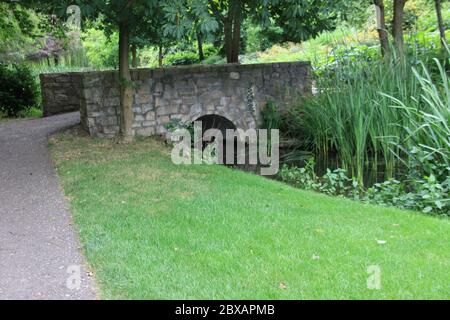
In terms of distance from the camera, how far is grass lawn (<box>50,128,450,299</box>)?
364cm

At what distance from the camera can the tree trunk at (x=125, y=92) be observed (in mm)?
8992

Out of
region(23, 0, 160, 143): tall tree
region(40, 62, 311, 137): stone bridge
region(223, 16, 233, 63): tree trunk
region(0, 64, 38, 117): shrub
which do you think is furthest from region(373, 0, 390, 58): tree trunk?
region(0, 64, 38, 117): shrub

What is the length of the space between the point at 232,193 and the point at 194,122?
16.0ft

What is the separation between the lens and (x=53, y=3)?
7.02 meters

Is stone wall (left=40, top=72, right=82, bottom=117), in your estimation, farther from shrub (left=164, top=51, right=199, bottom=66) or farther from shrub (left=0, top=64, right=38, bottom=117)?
shrub (left=164, top=51, right=199, bottom=66)

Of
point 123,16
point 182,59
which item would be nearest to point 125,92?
point 123,16

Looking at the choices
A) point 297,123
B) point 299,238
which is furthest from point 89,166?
point 297,123

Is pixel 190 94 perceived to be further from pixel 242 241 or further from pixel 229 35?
pixel 242 241

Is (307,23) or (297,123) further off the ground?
(307,23)

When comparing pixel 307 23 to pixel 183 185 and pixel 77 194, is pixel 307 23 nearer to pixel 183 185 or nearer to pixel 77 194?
pixel 183 185

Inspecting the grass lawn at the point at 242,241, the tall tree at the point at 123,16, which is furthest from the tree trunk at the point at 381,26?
the grass lawn at the point at 242,241

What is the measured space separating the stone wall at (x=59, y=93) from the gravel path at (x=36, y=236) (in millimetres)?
4813

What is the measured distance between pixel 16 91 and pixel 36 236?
10.2 metres

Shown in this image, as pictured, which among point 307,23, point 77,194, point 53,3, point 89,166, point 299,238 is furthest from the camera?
point 307,23
